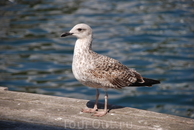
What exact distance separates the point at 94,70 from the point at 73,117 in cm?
82

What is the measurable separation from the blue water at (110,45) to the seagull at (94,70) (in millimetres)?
4129

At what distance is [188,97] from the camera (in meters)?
9.42

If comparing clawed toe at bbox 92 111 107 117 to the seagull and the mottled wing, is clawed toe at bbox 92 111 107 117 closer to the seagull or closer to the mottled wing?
the seagull

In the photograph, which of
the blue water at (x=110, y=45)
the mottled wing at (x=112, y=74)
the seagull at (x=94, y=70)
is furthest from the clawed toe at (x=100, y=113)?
the blue water at (x=110, y=45)

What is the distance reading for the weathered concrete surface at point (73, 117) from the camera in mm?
4203

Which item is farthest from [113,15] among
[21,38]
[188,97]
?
[188,97]

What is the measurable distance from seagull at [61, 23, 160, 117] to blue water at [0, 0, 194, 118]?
4.13m

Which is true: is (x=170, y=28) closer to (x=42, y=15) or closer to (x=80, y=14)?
(x=80, y=14)

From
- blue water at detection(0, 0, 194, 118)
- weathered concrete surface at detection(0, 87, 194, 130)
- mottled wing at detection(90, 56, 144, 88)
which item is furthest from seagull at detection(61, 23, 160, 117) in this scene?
blue water at detection(0, 0, 194, 118)

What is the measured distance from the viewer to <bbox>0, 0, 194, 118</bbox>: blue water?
385 inches

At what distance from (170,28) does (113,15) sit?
308 centimetres

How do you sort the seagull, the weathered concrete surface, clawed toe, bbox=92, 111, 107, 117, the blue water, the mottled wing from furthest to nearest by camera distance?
the blue water < the mottled wing < the seagull < clawed toe, bbox=92, 111, 107, 117 < the weathered concrete surface

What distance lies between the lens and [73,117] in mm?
4445

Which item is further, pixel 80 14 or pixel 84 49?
pixel 80 14
